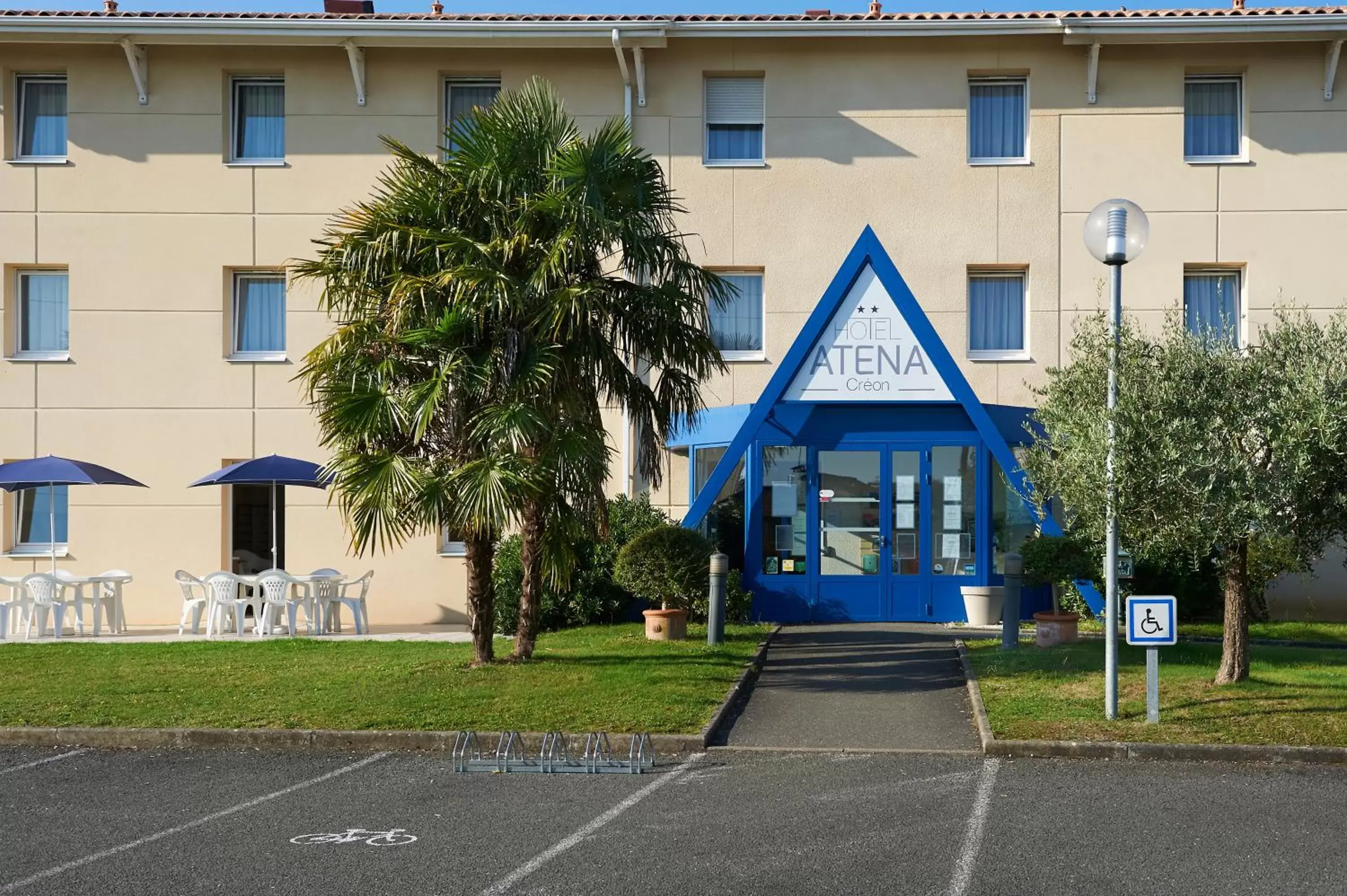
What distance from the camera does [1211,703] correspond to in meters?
10.7

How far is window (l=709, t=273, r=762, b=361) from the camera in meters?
19.7

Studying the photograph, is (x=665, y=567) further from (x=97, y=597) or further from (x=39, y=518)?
(x=39, y=518)

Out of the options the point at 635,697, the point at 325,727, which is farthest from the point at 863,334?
the point at 325,727

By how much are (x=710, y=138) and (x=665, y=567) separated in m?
7.39

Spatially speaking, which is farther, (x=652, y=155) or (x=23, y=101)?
(x=23, y=101)

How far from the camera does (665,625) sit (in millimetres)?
15422

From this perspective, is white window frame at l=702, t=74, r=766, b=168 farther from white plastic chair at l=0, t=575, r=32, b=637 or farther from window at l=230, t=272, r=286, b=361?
white plastic chair at l=0, t=575, r=32, b=637

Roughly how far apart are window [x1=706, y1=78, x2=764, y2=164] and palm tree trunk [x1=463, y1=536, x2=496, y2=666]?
905 cm

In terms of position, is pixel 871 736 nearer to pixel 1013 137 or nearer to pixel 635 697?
pixel 635 697

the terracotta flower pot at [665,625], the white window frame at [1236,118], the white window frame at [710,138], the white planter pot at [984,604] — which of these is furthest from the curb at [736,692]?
the white window frame at [1236,118]

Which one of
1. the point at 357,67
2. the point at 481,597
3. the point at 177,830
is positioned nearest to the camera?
the point at 177,830

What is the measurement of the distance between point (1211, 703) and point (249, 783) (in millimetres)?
7422

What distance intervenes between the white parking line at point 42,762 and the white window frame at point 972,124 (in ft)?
47.7

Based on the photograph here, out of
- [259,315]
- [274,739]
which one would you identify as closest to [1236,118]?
[259,315]
